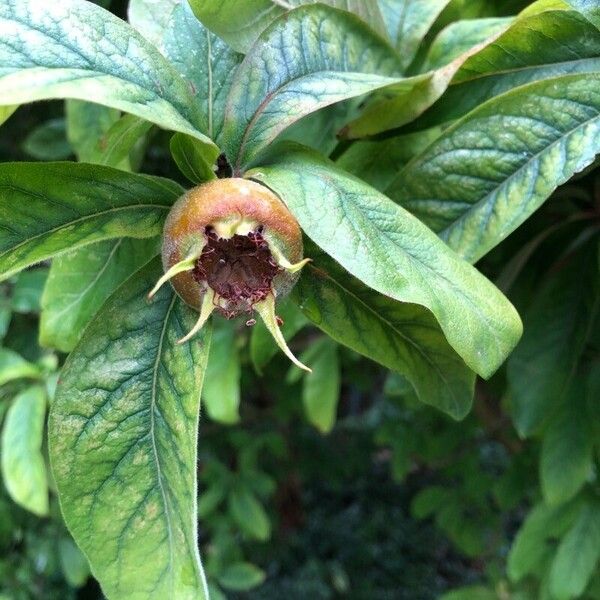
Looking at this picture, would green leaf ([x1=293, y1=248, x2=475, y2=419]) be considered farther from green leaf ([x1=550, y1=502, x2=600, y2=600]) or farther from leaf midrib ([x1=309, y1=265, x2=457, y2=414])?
green leaf ([x1=550, y1=502, x2=600, y2=600])

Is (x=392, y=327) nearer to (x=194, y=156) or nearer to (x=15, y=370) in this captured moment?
(x=194, y=156)

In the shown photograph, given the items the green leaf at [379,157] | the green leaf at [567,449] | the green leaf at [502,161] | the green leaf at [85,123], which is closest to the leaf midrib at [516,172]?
the green leaf at [502,161]

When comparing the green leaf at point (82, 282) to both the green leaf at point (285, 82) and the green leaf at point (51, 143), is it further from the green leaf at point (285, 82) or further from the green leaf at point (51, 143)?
the green leaf at point (51, 143)

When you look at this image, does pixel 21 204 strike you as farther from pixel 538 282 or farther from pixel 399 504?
pixel 399 504

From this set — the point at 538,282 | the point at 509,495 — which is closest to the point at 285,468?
the point at 509,495

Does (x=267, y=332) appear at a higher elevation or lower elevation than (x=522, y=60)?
lower

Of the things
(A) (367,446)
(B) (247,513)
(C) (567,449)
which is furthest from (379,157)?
(A) (367,446)
